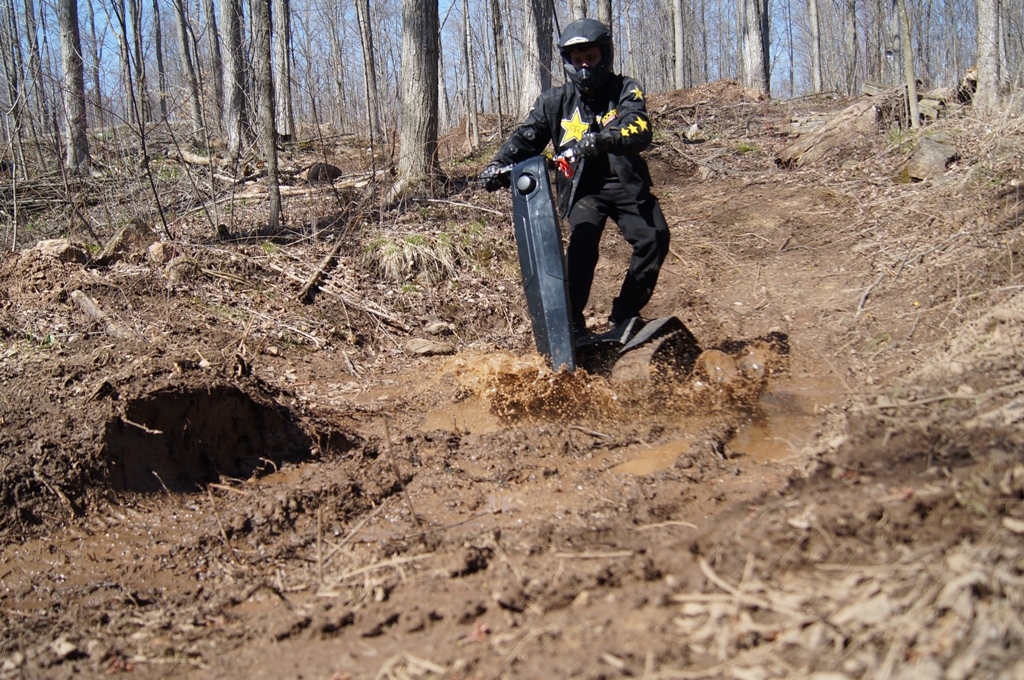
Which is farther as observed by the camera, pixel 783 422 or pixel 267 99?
pixel 267 99

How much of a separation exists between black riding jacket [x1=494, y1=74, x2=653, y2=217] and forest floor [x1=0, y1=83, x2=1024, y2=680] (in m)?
1.14

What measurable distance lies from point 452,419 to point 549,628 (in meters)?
2.64

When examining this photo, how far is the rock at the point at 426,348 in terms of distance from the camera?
625 centimetres

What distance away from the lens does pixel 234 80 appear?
9953mm

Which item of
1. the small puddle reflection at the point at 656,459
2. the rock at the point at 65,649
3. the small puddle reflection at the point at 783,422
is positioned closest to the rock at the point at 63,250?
the rock at the point at 65,649

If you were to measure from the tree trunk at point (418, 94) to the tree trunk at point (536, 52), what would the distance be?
9.92 ft

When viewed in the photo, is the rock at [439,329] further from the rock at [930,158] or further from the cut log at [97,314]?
the rock at [930,158]

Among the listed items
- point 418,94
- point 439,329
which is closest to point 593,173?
point 439,329

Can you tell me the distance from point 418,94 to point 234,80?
2612 millimetres

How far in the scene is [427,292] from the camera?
23.5 feet

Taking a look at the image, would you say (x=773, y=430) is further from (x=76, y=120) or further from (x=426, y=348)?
(x=76, y=120)

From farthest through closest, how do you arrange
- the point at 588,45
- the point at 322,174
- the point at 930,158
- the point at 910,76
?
1. the point at 910,76
2. the point at 322,174
3. the point at 930,158
4. the point at 588,45

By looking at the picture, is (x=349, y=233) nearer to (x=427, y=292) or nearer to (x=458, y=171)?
(x=427, y=292)

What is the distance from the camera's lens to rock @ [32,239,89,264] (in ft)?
21.1
